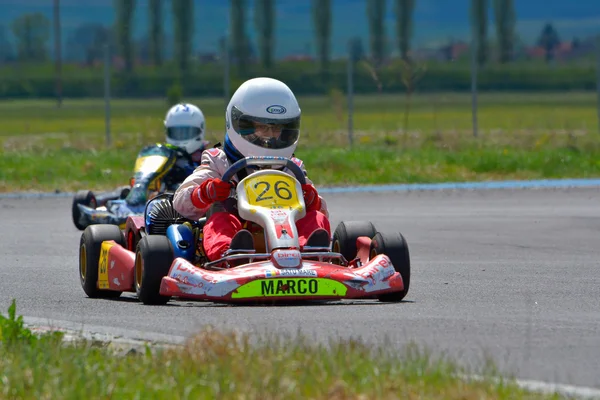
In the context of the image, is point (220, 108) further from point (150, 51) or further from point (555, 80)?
point (555, 80)

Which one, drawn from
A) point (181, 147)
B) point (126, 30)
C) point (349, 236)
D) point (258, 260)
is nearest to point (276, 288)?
point (258, 260)

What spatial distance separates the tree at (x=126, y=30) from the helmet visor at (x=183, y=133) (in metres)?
17.0

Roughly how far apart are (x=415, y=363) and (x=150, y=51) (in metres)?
32.4

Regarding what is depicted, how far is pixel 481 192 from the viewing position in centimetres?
1939

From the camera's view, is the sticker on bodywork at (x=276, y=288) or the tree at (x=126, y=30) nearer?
the sticker on bodywork at (x=276, y=288)

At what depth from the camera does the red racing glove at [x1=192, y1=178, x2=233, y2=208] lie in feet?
28.3

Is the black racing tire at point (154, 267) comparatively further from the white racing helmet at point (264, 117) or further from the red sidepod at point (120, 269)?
the white racing helmet at point (264, 117)

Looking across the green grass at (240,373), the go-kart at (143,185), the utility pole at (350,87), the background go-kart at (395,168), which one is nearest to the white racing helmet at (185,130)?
the go-kart at (143,185)

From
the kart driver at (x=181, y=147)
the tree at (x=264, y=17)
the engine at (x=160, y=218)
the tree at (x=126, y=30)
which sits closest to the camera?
the engine at (x=160, y=218)

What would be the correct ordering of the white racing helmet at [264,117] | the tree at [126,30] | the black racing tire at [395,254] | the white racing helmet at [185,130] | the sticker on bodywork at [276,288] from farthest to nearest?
the tree at [126,30] < the white racing helmet at [185,130] < the white racing helmet at [264,117] < the black racing tire at [395,254] < the sticker on bodywork at [276,288]

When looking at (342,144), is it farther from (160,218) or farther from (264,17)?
(264,17)

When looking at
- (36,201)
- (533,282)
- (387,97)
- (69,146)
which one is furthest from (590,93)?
(533,282)

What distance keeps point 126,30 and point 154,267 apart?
3504cm

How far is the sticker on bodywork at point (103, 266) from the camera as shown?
8.97 m
